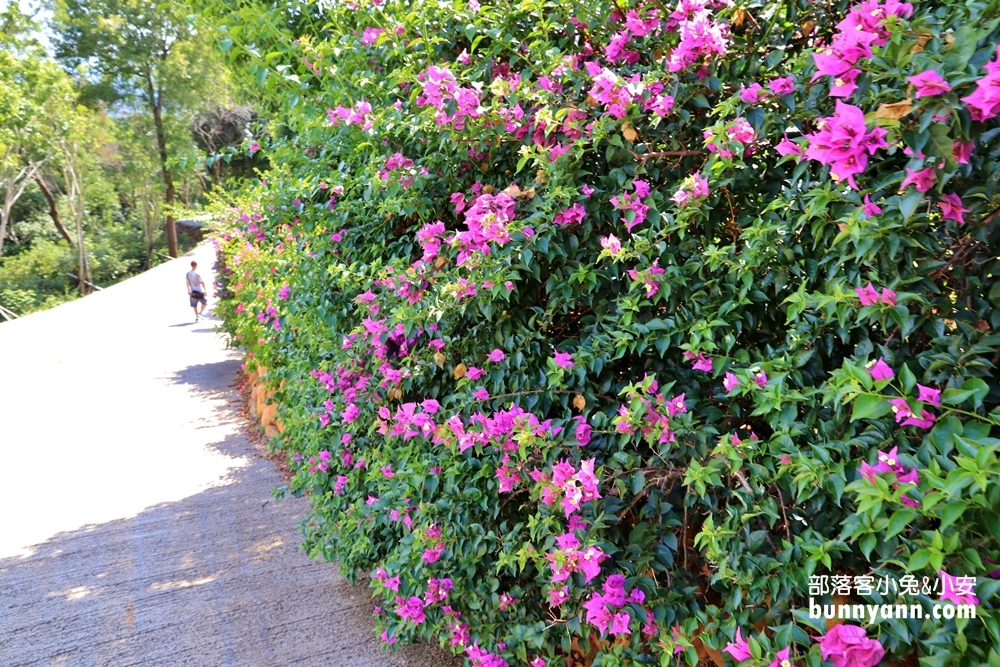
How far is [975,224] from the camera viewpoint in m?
1.13

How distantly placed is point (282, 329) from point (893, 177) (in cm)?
331

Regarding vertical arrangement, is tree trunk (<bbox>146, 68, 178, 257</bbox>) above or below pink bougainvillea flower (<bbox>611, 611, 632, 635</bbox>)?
above

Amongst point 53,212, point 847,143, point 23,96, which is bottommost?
point 847,143

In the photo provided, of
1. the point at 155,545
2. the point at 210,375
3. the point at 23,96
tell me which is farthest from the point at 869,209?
the point at 23,96

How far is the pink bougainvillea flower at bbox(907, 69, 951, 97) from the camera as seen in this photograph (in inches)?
39.7

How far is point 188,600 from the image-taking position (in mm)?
3521

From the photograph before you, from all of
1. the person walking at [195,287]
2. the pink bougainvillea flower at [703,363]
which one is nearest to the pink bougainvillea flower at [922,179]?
the pink bougainvillea flower at [703,363]

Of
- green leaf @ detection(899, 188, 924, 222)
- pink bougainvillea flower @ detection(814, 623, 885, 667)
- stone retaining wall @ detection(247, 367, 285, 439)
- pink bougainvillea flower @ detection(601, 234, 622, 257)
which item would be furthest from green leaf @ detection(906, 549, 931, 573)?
stone retaining wall @ detection(247, 367, 285, 439)

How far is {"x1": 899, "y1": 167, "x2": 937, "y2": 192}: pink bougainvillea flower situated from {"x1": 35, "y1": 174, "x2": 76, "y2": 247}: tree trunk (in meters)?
29.4

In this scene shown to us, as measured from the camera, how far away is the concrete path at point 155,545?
3.12 metres

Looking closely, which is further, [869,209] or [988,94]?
[869,209]

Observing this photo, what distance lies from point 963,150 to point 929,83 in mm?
117

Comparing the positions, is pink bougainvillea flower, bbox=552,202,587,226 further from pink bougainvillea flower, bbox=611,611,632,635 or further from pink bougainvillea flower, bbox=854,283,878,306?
pink bougainvillea flower, bbox=611,611,632,635

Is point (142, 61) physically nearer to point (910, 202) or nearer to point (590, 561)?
point (590, 561)
